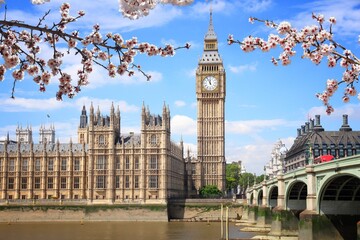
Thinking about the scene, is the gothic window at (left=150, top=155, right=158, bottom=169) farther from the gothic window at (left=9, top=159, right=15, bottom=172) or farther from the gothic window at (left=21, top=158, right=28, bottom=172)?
the gothic window at (left=9, top=159, right=15, bottom=172)

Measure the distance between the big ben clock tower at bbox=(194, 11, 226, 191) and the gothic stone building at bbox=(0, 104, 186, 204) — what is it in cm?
1833

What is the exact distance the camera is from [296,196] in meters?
72.8

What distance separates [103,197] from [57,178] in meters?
11.8

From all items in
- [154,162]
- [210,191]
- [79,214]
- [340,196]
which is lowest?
[79,214]

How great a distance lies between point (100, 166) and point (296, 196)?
53.6 meters

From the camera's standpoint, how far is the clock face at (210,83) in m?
146

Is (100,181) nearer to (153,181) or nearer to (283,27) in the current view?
(153,181)

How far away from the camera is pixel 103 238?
234ft

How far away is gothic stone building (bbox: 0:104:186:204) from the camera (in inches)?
4572

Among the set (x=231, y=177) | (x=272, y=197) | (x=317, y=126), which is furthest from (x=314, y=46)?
(x=231, y=177)

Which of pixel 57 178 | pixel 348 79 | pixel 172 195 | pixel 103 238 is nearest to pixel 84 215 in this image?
pixel 57 178

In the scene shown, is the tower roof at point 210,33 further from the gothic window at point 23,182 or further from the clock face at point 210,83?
the gothic window at point 23,182

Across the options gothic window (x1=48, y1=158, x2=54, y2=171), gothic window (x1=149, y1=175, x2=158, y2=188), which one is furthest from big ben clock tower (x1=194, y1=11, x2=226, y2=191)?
gothic window (x1=48, y1=158, x2=54, y2=171)

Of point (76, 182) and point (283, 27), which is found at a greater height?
point (283, 27)
